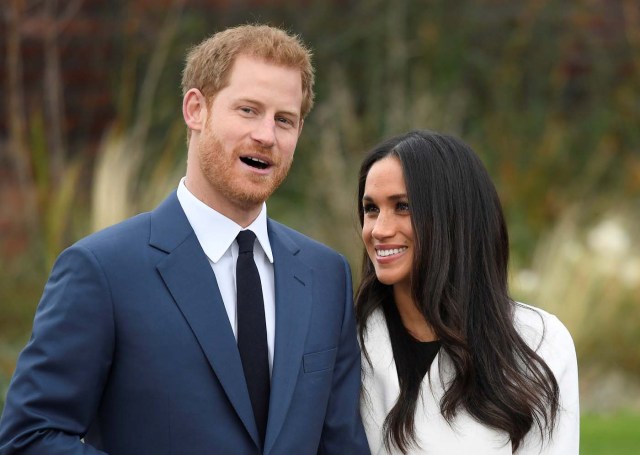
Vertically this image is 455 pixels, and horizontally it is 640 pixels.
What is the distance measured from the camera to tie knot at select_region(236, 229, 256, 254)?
11.0 feet

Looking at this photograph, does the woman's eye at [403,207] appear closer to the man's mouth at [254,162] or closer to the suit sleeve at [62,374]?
the man's mouth at [254,162]

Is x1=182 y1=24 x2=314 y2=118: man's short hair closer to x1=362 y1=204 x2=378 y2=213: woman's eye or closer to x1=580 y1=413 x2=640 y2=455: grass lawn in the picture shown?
x1=362 y1=204 x2=378 y2=213: woman's eye

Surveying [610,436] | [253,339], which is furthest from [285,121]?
[610,436]

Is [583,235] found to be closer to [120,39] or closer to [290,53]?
[120,39]

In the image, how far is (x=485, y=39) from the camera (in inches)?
418

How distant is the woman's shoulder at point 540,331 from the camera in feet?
12.0

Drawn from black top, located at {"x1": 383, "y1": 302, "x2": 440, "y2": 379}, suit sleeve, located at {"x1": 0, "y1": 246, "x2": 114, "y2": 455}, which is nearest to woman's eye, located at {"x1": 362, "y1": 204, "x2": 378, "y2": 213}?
black top, located at {"x1": 383, "y1": 302, "x2": 440, "y2": 379}

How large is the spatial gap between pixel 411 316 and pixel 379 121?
5882 mm

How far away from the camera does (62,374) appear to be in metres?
3.01

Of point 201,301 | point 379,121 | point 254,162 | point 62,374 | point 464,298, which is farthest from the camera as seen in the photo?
point 379,121

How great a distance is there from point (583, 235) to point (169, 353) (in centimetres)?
640

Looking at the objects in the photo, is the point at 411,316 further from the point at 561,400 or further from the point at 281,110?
the point at 281,110

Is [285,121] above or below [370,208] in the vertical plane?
above

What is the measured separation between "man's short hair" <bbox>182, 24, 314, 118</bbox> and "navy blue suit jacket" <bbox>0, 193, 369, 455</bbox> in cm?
36
